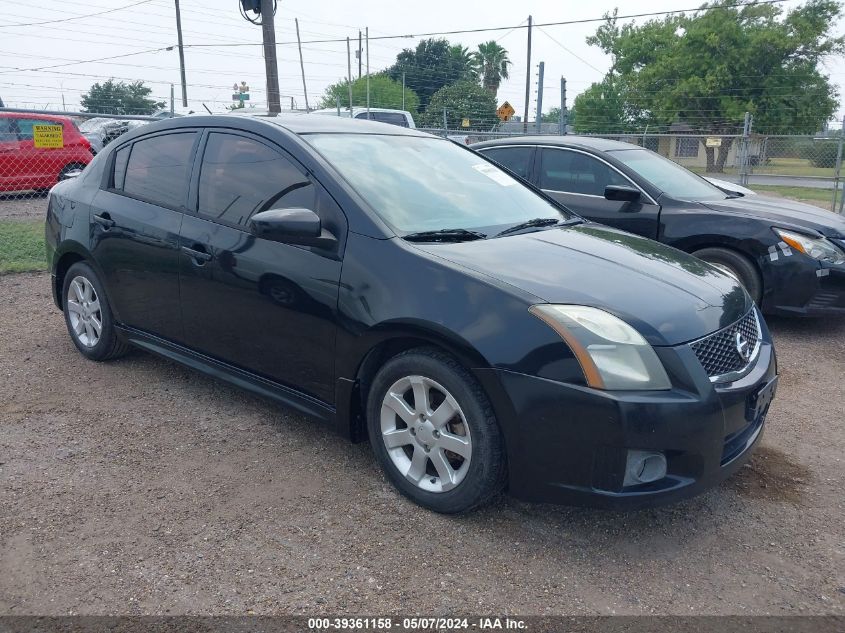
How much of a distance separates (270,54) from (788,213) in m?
13.3

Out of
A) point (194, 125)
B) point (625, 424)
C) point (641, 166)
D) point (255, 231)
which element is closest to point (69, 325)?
point (194, 125)

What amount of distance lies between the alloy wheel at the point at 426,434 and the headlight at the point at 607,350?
0.52 m

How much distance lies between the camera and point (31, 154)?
43.5 ft

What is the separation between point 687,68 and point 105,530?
42817 millimetres

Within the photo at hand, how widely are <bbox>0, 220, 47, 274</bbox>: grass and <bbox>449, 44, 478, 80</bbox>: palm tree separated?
229 ft

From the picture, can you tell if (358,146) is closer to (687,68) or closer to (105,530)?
(105,530)

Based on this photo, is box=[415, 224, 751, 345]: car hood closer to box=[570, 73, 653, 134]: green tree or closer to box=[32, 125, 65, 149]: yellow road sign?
box=[32, 125, 65, 149]: yellow road sign

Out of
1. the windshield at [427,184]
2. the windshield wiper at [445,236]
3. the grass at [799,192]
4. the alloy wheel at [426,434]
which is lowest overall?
the grass at [799,192]

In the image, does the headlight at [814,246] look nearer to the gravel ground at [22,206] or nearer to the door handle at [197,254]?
the door handle at [197,254]

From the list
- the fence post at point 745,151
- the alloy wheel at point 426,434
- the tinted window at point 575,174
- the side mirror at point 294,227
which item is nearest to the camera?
the alloy wheel at point 426,434

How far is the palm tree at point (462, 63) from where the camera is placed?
75.7 metres

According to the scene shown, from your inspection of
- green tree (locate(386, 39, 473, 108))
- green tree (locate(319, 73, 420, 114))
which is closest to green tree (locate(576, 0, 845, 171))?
green tree (locate(319, 73, 420, 114))

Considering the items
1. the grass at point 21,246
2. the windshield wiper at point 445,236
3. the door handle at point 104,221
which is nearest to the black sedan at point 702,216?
the windshield wiper at point 445,236

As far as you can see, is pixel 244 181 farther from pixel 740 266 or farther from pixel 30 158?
pixel 30 158
